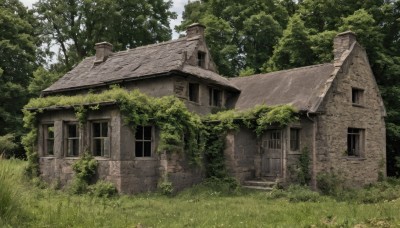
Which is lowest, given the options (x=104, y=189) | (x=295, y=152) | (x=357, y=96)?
(x=104, y=189)

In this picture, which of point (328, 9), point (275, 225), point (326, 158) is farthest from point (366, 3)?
point (275, 225)

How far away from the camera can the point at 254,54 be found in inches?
1345

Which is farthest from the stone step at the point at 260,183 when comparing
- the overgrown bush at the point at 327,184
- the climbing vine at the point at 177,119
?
the overgrown bush at the point at 327,184

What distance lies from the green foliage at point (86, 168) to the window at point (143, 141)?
5.93ft

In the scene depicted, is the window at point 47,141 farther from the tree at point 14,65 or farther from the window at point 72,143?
the tree at point 14,65

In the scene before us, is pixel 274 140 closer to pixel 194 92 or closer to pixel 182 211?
pixel 194 92

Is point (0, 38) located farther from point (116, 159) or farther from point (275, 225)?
point (275, 225)

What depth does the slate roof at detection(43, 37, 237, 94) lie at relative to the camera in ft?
67.5

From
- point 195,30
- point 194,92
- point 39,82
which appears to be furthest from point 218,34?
point 39,82

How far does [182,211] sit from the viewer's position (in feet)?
42.8

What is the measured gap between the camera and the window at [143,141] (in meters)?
17.7

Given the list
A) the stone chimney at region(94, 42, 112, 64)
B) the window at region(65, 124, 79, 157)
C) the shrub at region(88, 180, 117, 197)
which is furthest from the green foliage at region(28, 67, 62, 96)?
the shrub at region(88, 180, 117, 197)

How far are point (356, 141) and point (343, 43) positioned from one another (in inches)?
204

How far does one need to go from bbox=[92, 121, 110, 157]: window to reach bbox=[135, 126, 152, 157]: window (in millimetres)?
1284
